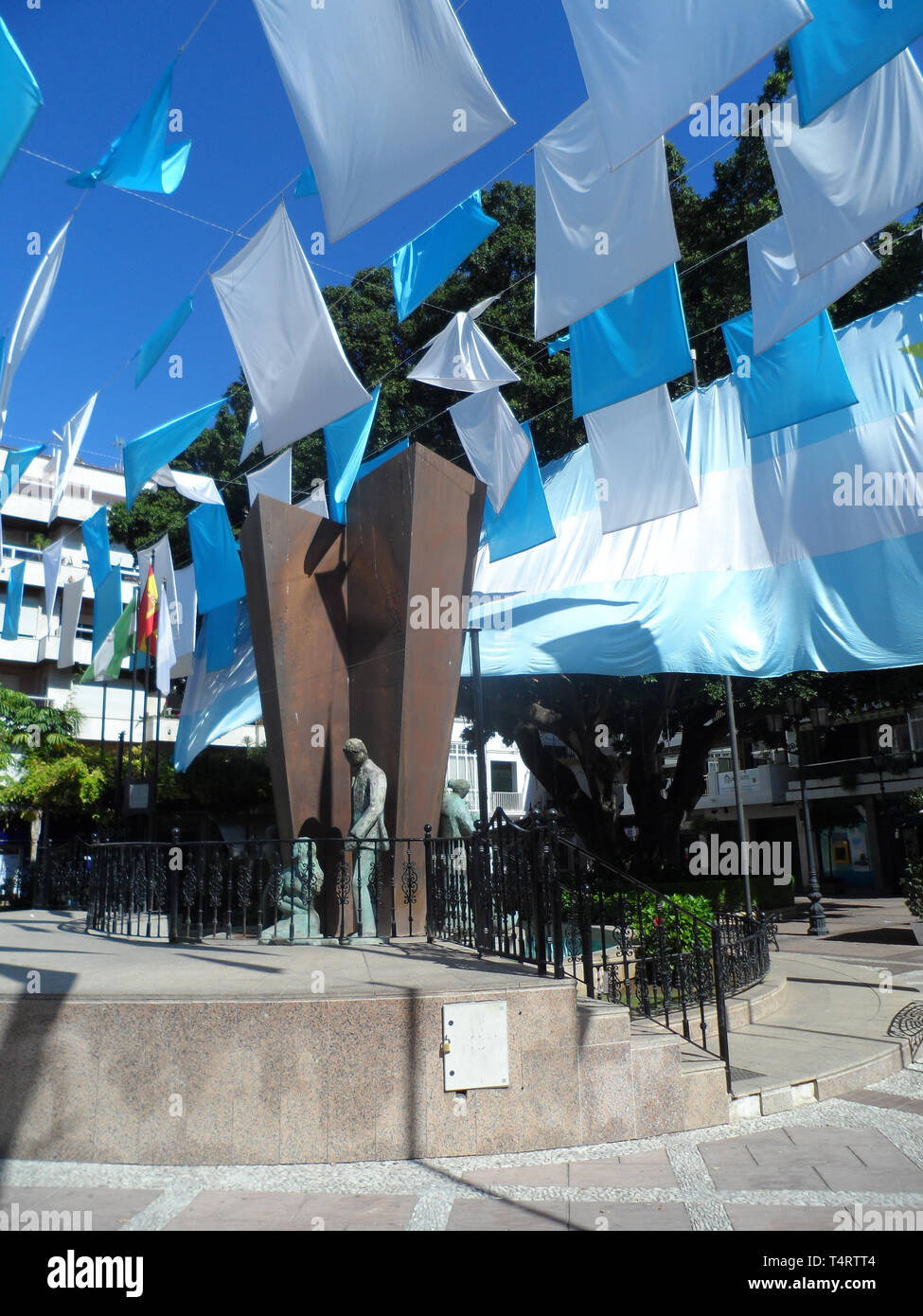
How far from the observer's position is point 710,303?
62.8ft

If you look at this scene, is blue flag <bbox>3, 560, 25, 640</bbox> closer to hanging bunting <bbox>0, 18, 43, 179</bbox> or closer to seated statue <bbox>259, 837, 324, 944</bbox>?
seated statue <bbox>259, 837, 324, 944</bbox>

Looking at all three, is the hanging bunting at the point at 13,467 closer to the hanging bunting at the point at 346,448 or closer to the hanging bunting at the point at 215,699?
the hanging bunting at the point at 215,699

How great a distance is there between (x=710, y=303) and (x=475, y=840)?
608 inches

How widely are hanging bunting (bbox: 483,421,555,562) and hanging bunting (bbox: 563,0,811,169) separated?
283 inches

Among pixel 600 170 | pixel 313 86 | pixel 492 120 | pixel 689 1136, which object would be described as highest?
pixel 600 170

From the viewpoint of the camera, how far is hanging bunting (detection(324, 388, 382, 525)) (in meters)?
13.6

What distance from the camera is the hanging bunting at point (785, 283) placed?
9.67 meters

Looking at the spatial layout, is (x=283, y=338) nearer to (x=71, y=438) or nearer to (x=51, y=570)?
(x=71, y=438)

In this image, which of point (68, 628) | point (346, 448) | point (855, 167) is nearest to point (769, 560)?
point (346, 448)

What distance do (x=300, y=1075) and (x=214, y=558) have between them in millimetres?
12915

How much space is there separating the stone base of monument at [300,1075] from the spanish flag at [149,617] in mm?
13185

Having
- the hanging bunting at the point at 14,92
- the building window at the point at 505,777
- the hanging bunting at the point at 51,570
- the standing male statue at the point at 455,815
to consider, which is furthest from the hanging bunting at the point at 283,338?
the building window at the point at 505,777
